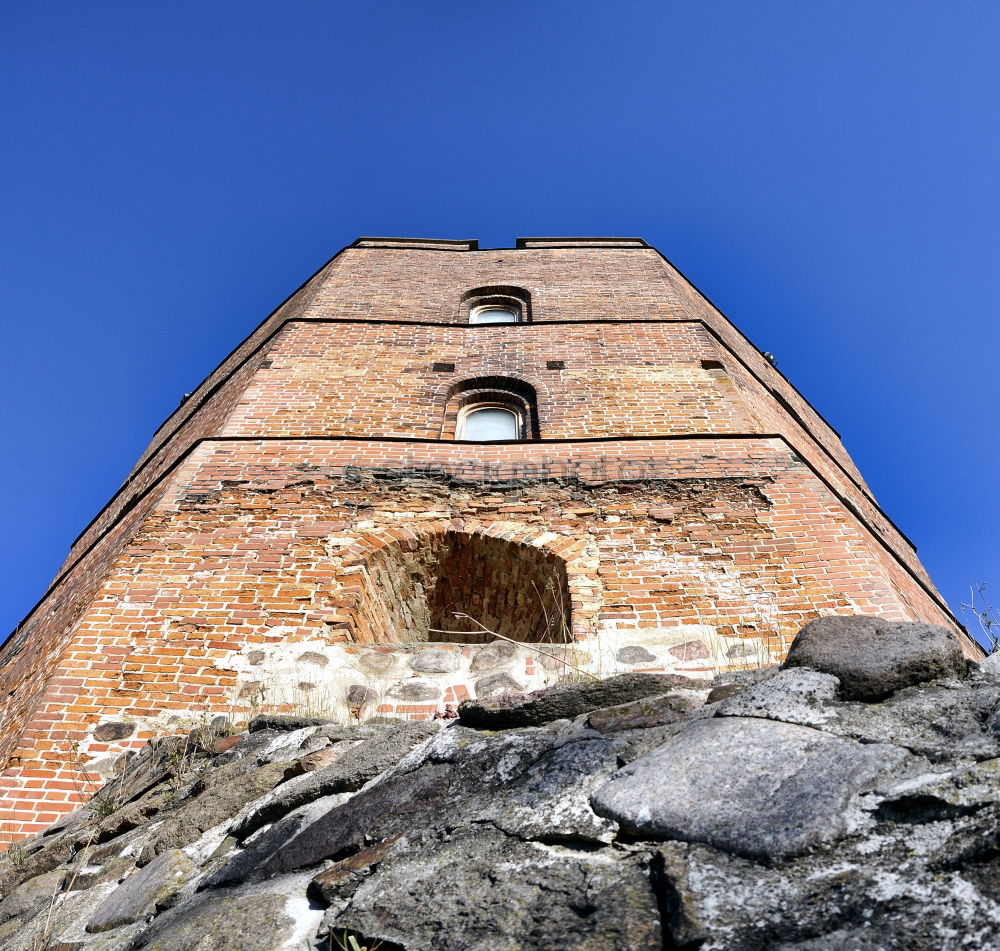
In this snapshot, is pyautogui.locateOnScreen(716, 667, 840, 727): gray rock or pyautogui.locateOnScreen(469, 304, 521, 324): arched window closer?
pyautogui.locateOnScreen(716, 667, 840, 727): gray rock

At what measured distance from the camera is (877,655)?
7.89 feet

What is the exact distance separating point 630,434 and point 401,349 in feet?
10.5

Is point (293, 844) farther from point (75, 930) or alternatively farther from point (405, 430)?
point (405, 430)

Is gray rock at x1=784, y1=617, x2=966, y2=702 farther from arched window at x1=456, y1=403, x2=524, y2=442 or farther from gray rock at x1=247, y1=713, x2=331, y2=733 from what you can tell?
arched window at x1=456, y1=403, x2=524, y2=442

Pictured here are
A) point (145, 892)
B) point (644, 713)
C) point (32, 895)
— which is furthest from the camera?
point (32, 895)

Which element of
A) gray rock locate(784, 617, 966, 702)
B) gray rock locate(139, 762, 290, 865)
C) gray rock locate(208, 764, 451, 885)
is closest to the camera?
gray rock locate(784, 617, 966, 702)

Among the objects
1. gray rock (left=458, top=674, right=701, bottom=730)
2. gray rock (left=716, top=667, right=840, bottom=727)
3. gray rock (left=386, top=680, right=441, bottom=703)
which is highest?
gray rock (left=386, top=680, right=441, bottom=703)

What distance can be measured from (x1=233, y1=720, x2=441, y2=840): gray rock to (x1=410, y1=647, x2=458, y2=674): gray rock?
192 cm

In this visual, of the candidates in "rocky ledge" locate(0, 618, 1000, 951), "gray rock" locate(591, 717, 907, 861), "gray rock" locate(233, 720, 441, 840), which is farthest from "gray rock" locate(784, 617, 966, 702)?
"gray rock" locate(233, 720, 441, 840)

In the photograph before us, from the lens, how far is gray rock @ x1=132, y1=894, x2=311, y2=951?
2.01m

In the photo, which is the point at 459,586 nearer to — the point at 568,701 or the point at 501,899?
the point at 568,701

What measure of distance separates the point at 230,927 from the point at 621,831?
1.00 m

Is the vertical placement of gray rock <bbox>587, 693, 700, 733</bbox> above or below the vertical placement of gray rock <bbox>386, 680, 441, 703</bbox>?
below

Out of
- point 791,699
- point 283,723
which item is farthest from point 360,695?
point 791,699
